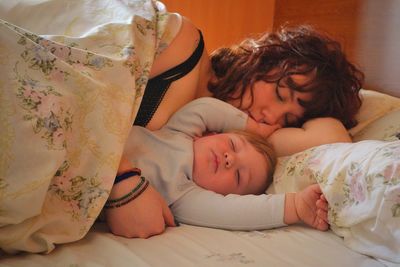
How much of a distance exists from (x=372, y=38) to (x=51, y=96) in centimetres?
110

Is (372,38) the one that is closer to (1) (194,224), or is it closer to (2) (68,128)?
(1) (194,224)

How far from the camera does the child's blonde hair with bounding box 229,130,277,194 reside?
1055 mm

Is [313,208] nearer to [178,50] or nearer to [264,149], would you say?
[264,149]

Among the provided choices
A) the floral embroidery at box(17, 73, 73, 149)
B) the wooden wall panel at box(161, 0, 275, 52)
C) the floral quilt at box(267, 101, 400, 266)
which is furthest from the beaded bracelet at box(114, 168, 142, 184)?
the wooden wall panel at box(161, 0, 275, 52)

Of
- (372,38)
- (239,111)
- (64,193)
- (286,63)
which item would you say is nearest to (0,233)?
(64,193)

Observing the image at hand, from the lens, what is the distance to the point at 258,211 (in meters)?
0.89

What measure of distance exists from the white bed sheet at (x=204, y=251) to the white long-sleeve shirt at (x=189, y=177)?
0.03m

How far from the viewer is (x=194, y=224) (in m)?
0.90

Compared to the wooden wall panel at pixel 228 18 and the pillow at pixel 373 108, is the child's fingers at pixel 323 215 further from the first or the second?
the wooden wall panel at pixel 228 18

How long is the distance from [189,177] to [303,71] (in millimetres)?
441

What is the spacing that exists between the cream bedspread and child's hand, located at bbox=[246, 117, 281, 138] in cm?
31

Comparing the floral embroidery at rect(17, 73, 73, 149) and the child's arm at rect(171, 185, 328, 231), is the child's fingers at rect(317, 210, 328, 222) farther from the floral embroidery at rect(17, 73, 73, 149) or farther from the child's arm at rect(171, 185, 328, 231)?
the floral embroidery at rect(17, 73, 73, 149)

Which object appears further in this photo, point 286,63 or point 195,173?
point 286,63

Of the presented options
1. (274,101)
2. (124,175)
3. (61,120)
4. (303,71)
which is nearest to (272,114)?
(274,101)
